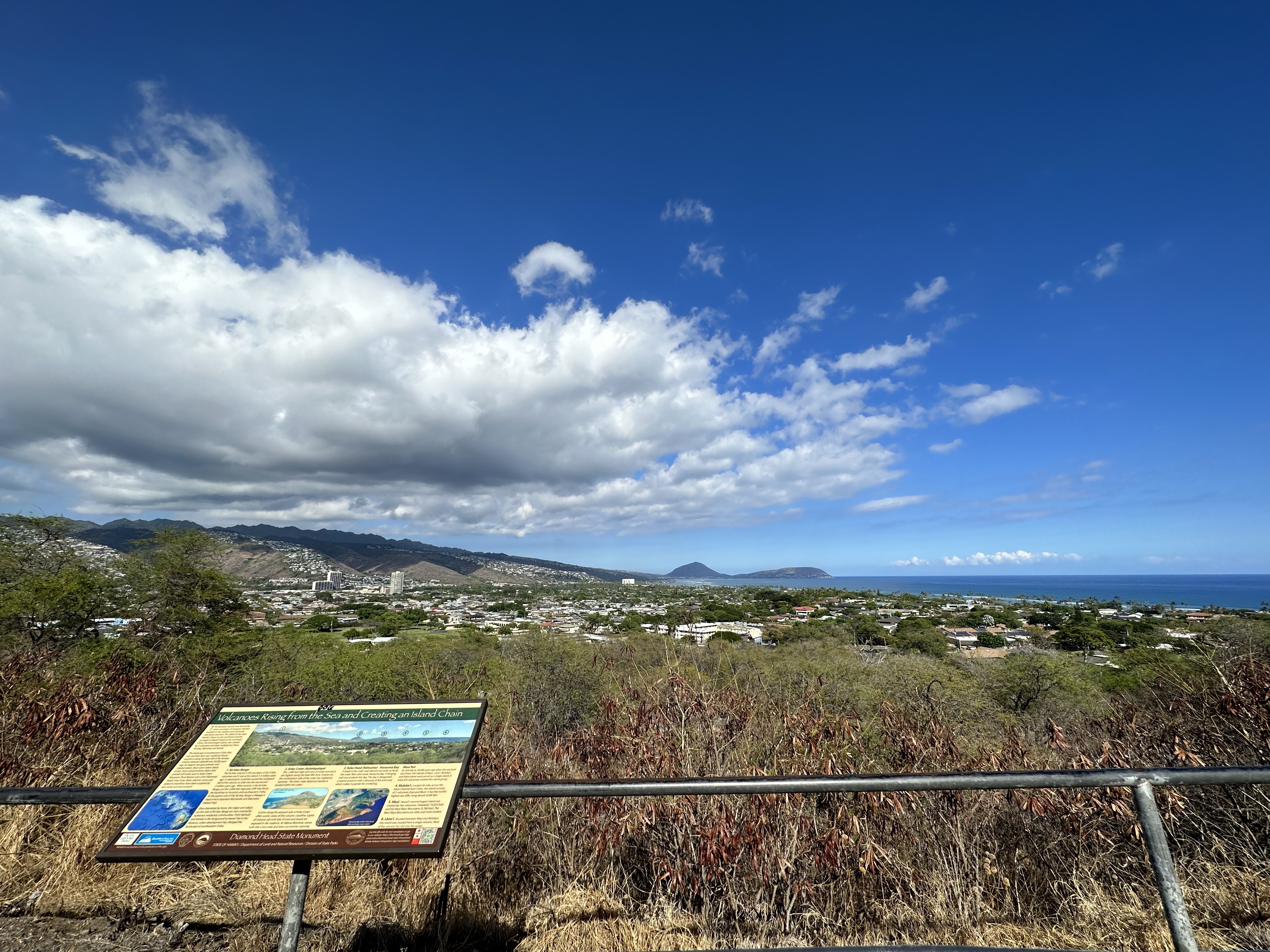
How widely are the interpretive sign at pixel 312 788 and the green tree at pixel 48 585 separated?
80.4 feet

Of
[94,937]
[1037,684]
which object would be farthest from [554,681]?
[94,937]

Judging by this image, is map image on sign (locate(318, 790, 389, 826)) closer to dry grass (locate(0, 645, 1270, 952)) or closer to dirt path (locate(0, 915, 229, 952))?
dry grass (locate(0, 645, 1270, 952))

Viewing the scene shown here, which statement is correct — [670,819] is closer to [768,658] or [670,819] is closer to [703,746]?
[703,746]

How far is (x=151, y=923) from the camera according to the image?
3.12 metres

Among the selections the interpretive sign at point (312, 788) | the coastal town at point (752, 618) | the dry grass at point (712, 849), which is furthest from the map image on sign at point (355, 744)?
the coastal town at point (752, 618)

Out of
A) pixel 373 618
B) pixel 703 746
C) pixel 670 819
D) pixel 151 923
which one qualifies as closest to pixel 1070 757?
pixel 703 746

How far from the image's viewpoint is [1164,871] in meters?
2.02

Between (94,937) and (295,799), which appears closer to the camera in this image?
(295,799)

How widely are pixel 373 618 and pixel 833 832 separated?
60201 millimetres

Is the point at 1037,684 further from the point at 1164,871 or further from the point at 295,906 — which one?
the point at 295,906

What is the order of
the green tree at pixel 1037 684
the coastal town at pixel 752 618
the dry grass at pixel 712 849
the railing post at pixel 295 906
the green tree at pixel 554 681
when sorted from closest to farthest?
the railing post at pixel 295 906, the dry grass at pixel 712 849, the green tree at pixel 1037 684, the green tree at pixel 554 681, the coastal town at pixel 752 618

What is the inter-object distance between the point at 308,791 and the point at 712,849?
106 inches

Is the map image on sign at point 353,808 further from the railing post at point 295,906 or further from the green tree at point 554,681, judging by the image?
the green tree at point 554,681

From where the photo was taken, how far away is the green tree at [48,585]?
2066 centimetres
